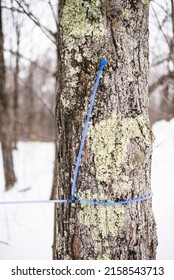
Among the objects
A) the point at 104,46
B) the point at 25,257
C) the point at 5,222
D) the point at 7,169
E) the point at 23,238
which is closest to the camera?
the point at 104,46

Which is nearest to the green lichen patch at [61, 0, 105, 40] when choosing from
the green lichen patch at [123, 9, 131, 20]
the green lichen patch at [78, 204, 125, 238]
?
the green lichen patch at [123, 9, 131, 20]

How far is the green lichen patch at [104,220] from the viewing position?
1104mm

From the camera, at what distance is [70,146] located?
1.13 m

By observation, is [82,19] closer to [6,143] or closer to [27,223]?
[27,223]

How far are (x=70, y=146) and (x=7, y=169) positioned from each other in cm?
493

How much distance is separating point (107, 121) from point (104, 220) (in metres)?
0.45

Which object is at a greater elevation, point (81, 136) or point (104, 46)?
point (104, 46)

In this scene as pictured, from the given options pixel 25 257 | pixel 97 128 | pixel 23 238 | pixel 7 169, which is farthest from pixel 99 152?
pixel 7 169

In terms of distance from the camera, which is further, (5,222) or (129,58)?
(5,222)

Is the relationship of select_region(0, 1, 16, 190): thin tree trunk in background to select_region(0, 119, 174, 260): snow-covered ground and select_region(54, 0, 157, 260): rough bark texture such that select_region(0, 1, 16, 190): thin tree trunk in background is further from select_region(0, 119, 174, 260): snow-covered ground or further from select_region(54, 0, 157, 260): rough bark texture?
select_region(54, 0, 157, 260): rough bark texture

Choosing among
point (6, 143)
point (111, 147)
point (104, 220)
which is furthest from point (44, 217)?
point (111, 147)

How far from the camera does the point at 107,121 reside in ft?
3.56

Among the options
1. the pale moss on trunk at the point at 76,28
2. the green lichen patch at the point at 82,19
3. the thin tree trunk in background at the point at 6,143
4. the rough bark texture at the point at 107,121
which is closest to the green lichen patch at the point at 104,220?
the rough bark texture at the point at 107,121

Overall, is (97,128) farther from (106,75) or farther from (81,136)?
(106,75)
